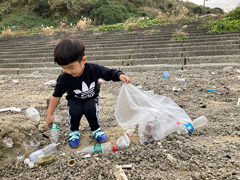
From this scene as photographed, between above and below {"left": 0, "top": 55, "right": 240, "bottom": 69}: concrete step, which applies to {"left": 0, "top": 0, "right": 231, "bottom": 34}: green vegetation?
above

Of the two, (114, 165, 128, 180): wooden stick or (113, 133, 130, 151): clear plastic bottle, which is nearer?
(114, 165, 128, 180): wooden stick

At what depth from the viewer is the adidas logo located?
1.79 m

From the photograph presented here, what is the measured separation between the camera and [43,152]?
1.69m

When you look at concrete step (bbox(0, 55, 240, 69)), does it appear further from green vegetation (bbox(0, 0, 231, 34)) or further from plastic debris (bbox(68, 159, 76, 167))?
green vegetation (bbox(0, 0, 231, 34))

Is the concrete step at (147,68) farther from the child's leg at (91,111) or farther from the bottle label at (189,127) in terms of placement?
the child's leg at (91,111)

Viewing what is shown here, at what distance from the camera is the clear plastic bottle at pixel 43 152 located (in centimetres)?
161

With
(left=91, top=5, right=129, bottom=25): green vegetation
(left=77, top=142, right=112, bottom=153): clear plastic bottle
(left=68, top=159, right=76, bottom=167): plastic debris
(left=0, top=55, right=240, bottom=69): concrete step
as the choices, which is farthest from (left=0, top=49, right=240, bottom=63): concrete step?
(left=91, top=5, right=129, bottom=25): green vegetation

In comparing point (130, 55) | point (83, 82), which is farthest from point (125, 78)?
point (130, 55)

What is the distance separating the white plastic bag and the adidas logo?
12.0 inches

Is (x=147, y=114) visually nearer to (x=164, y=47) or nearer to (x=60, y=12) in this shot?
(x=164, y=47)

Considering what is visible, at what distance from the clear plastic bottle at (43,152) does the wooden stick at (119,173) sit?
0.72 m

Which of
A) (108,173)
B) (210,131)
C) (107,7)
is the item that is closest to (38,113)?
(108,173)

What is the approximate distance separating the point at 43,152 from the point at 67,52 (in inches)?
38.4

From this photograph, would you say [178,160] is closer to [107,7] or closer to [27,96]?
[27,96]
